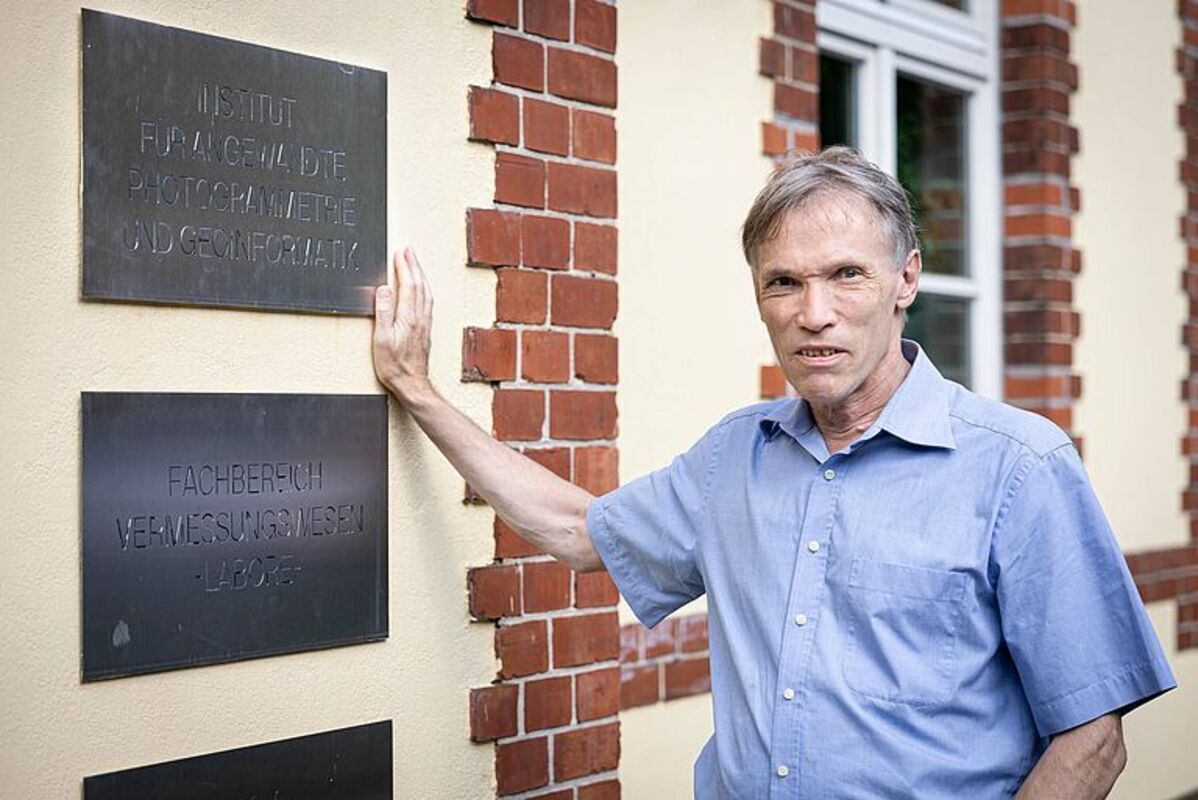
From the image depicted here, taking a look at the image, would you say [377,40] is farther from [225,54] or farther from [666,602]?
[666,602]

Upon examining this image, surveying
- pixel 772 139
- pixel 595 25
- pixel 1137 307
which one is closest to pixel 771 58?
pixel 772 139

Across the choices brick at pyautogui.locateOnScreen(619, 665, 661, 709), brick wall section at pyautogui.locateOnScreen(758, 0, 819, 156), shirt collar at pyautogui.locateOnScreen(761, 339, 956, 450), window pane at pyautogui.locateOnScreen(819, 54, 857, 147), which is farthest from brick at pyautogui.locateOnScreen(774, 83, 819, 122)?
shirt collar at pyautogui.locateOnScreen(761, 339, 956, 450)

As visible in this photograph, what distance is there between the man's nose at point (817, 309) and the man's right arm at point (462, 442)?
66 cm

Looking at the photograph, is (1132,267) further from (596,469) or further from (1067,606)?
(1067,606)

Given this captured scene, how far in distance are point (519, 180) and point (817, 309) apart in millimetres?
820

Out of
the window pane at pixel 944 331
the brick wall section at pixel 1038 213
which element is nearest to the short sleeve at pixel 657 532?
the window pane at pixel 944 331

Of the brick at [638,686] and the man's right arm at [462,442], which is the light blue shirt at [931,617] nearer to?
the man's right arm at [462,442]

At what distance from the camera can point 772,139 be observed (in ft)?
13.7

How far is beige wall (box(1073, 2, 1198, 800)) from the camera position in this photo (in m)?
5.52

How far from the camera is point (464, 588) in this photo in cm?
314

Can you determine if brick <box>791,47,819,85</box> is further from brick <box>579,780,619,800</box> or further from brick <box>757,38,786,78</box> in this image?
brick <box>579,780,619,800</box>

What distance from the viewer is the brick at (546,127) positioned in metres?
3.24

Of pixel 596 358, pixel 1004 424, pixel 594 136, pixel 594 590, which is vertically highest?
pixel 594 136

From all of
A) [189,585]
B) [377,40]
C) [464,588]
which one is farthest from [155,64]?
[464,588]
